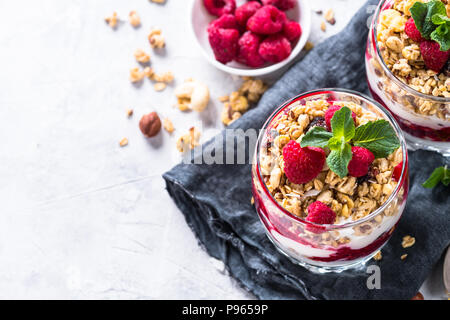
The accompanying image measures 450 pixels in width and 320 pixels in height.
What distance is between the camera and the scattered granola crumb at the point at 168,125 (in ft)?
6.02

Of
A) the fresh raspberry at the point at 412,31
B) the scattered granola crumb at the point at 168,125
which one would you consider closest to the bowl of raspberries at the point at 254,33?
the scattered granola crumb at the point at 168,125

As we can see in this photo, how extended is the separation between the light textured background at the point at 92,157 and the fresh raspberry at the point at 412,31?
514mm

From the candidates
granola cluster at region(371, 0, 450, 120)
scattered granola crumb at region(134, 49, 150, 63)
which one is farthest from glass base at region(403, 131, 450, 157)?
scattered granola crumb at region(134, 49, 150, 63)

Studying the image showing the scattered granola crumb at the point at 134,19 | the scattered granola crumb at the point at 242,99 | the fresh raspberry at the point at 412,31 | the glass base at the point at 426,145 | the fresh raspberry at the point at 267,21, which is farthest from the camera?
the scattered granola crumb at the point at 134,19

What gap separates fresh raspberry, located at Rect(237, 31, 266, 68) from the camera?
173cm

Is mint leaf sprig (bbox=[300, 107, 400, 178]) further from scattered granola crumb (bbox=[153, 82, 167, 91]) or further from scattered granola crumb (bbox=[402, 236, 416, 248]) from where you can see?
scattered granola crumb (bbox=[153, 82, 167, 91])

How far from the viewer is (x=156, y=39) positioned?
1882 mm

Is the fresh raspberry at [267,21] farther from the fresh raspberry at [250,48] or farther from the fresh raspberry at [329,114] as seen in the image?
the fresh raspberry at [329,114]

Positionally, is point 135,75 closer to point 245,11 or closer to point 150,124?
point 150,124

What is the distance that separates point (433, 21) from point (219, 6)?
2.45 ft

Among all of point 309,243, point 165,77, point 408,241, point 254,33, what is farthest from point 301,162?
point 165,77

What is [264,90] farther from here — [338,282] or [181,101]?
[338,282]

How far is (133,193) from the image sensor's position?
5.98ft
